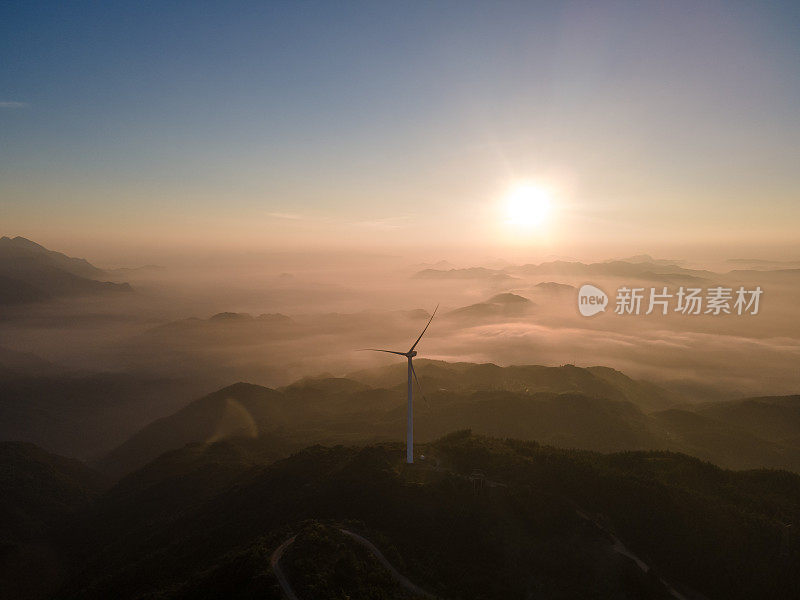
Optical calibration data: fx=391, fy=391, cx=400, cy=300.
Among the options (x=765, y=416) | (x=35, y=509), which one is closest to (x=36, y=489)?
(x=35, y=509)

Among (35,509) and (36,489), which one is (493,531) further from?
(36,489)

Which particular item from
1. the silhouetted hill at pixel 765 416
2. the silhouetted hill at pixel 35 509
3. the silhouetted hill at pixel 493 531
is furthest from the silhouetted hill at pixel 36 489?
the silhouetted hill at pixel 765 416

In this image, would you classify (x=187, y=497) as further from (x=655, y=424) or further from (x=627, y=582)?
(x=655, y=424)

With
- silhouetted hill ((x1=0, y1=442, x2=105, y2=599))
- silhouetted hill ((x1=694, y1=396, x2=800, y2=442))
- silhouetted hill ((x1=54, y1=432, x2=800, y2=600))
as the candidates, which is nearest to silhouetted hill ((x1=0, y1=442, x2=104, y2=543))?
silhouetted hill ((x1=0, y1=442, x2=105, y2=599))

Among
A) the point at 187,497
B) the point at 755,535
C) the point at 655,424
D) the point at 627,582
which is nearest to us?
the point at 627,582

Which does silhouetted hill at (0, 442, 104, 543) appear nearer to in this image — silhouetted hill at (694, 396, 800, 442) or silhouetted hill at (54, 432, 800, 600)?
silhouetted hill at (54, 432, 800, 600)

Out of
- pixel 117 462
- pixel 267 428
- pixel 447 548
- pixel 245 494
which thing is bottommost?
pixel 117 462

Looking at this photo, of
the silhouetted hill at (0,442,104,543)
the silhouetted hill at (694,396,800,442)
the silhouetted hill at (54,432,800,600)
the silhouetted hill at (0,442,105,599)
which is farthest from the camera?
the silhouetted hill at (694,396,800,442)

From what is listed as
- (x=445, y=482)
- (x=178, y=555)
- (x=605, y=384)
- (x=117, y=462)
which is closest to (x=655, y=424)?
(x=605, y=384)
